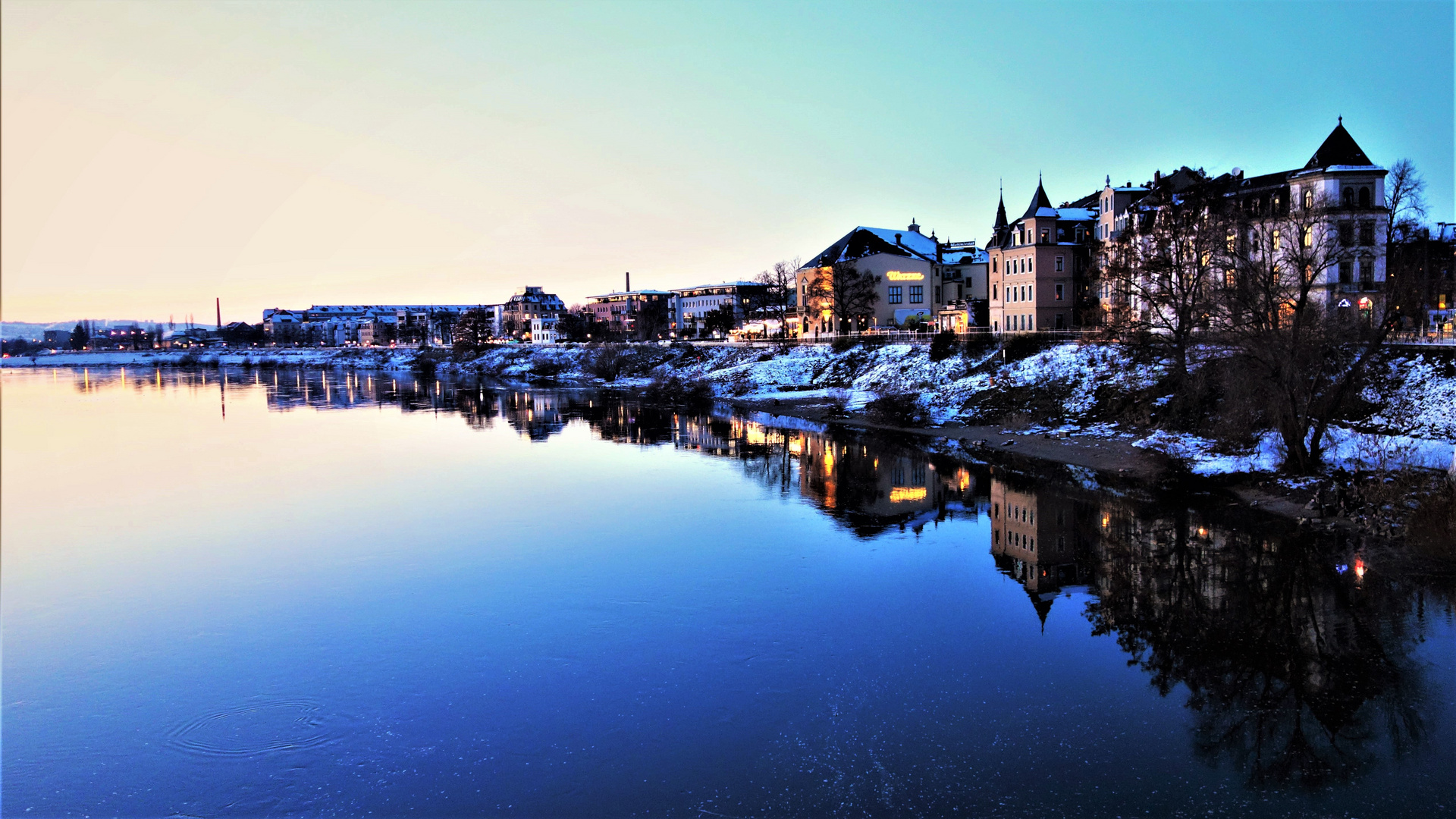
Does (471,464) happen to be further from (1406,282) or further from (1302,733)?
(1406,282)

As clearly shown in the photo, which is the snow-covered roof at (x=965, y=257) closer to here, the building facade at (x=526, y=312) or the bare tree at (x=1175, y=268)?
the bare tree at (x=1175, y=268)

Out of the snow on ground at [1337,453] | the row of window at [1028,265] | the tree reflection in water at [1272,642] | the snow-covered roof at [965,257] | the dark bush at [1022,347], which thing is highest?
the snow-covered roof at [965,257]

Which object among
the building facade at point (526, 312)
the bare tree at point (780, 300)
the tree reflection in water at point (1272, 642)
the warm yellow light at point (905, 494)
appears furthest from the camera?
the building facade at point (526, 312)

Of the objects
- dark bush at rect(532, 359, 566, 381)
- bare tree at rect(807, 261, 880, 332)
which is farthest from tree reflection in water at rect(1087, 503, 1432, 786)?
dark bush at rect(532, 359, 566, 381)

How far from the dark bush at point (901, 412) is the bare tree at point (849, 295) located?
3548 centimetres

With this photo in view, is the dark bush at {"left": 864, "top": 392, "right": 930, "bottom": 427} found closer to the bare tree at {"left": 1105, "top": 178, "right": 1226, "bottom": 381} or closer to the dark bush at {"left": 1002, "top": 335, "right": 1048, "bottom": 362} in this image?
the dark bush at {"left": 1002, "top": 335, "right": 1048, "bottom": 362}

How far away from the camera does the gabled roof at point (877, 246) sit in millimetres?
94000

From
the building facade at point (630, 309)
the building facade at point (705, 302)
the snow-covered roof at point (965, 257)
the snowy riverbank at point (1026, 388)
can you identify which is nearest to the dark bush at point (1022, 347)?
the snowy riverbank at point (1026, 388)

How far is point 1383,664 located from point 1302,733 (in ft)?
12.0

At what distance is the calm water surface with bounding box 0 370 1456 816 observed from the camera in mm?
12375

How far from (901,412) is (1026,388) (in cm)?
811

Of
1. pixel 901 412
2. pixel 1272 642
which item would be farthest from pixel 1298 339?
pixel 901 412

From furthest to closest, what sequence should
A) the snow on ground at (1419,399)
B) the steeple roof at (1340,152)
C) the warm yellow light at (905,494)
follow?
the steeple roof at (1340,152) → the snow on ground at (1419,399) → the warm yellow light at (905,494)

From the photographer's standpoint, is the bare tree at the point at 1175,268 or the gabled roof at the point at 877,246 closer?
the bare tree at the point at 1175,268
